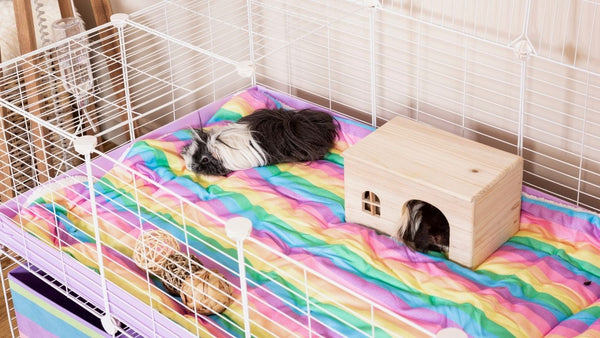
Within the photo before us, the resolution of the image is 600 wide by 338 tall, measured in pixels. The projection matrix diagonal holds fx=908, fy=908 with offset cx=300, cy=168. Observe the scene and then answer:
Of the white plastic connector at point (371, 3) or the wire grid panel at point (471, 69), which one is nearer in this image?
the wire grid panel at point (471, 69)

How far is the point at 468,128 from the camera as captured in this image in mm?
2592

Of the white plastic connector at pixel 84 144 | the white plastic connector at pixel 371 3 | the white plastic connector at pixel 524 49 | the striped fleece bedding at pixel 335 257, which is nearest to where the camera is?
the white plastic connector at pixel 84 144

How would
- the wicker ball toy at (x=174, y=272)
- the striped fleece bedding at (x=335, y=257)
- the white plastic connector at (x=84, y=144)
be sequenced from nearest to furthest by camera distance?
the white plastic connector at (x=84, y=144), the striped fleece bedding at (x=335, y=257), the wicker ball toy at (x=174, y=272)

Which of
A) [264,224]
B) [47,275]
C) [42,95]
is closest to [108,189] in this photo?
[47,275]

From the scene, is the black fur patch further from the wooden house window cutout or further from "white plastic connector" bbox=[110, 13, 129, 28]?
"white plastic connector" bbox=[110, 13, 129, 28]

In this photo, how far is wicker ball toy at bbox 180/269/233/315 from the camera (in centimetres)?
208

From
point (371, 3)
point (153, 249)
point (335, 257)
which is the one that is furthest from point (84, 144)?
point (371, 3)

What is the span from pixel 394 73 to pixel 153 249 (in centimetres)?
98

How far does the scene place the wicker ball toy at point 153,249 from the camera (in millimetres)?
2162

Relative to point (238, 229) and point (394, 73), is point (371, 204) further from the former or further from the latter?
point (238, 229)

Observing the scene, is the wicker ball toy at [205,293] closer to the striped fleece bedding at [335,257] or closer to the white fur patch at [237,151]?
the striped fleece bedding at [335,257]

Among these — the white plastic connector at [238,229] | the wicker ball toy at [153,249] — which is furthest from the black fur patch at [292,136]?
the white plastic connector at [238,229]

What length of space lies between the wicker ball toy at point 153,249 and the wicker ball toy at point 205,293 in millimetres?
95

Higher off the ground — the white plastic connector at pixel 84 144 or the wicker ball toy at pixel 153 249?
the white plastic connector at pixel 84 144
